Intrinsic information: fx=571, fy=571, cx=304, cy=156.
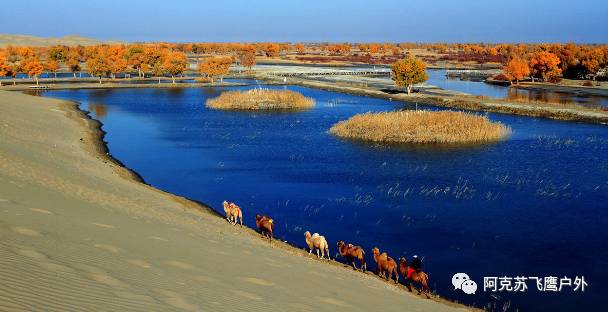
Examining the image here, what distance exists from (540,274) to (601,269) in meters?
2.37

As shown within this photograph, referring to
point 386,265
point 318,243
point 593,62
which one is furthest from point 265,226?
point 593,62

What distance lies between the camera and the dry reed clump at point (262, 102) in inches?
3022

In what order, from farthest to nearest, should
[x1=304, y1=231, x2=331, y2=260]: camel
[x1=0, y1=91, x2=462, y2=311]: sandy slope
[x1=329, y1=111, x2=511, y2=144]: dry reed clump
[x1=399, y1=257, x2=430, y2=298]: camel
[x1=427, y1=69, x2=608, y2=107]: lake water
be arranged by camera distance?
[x1=427, y1=69, x2=608, y2=107]: lake water, [x1=329, y1=111, x2=511, y2=144]: dry reed clump, [x1=304, y1=231, x2=331, y2=260]: camel, [x1=399, y1=257, x2=430, y2=298]: camel, [x1=0, y1=91, x2=462, y2=311]: sandy slope

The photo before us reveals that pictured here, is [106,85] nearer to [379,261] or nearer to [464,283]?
[379,261]

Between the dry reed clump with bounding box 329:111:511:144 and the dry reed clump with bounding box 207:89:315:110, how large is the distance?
25672mm

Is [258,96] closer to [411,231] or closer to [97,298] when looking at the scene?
[411,231]

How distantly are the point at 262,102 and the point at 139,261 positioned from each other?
64.8m

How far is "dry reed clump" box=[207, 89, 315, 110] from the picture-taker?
252 feet

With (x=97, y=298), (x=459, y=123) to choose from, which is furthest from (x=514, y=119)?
(x=97, y=298)

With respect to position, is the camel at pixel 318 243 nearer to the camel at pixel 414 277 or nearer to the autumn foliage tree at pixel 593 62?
the camel at pixel 414 277

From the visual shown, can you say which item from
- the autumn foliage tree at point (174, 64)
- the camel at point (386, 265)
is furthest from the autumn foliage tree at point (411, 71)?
the camel at point (386, 265)

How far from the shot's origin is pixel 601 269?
1975 cm

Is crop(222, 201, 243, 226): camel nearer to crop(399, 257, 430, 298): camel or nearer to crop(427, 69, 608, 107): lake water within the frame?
crop(399, 257, 430, 298): camel

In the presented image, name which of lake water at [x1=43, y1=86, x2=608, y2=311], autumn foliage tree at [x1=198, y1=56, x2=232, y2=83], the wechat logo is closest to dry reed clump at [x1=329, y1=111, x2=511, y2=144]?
lake water at [x1=43, y1=86, x2=608, y2=311]
